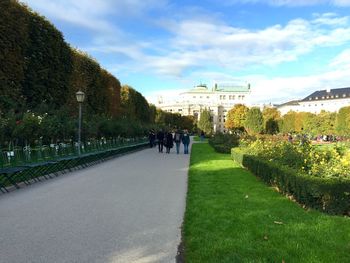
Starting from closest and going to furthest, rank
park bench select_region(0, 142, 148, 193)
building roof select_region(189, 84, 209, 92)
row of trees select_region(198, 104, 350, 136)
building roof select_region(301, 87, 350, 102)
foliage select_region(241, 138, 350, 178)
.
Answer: foliage select_region(241, 138, 350, 178)
park bench select_region(0, 142, 148, 193)
row of trees select_region(198, 104, 350, 136)
building roof select_region(301, 87, 350, 102)
building roof select_region(189, 84, 209, 92)

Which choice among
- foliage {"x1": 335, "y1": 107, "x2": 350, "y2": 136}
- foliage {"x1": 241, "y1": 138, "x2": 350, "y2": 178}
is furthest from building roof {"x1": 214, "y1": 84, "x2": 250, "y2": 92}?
foliage {"x1": 241, "y1": 138, "x2": 350, "y2": 178}

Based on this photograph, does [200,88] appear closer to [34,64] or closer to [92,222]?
[34,64]

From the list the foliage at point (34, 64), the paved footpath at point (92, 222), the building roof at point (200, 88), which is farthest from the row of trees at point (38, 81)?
the building roof at point (200, 88)

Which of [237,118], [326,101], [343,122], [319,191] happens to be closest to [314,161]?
[319,191]

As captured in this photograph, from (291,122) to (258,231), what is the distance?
92.9 m

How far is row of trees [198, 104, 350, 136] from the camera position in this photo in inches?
2714

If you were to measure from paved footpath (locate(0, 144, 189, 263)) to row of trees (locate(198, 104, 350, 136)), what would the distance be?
2053 inches

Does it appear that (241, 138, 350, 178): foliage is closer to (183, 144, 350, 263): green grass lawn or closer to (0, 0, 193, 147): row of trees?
(183, 144, 350, 263): green grass lawn

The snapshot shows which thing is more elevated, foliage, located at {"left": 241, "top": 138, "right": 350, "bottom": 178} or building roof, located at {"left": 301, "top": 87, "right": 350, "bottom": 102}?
building roof, located at {"left": 301, "top": 87, "right": 350, "bottom": 102}

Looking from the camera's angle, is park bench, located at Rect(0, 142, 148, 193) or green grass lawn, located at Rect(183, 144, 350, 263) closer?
green grass lawn, located at Rect(183, 144, 350, 263)

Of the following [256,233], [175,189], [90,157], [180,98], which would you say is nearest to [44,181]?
[175,189]

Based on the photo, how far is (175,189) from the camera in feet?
34.2

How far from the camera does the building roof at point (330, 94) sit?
12312 cm

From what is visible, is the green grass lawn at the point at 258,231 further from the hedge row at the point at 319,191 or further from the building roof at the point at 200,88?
the building roof at the point at 200,88
